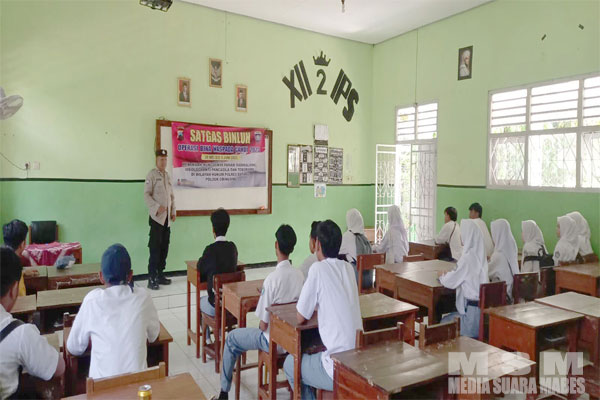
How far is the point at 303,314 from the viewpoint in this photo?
2189mm

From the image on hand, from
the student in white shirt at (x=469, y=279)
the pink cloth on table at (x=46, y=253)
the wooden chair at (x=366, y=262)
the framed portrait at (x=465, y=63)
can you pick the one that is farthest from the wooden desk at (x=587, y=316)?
the pink cloth on table at (x=46, y=253)

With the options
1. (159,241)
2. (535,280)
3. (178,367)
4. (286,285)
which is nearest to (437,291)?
(535,280)

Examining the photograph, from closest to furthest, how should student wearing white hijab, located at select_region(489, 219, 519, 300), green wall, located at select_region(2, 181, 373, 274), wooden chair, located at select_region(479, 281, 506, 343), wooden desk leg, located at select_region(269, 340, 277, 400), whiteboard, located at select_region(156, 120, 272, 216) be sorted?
1. wooden desk leg, located at select_region(269, 340, 277, 400)
2. wooden chair, located at select_region(479, 281, 506, 343)
3. student wearing white hijab, located at select_region(489, 219, 519, 300)
4. green wall, located at select_region(2, 181, 373, 274)
5. whiteboard, located at select_region(156, 120, 272, 216)

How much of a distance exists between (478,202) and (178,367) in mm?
4564

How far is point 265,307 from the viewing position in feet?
Result: 8.32

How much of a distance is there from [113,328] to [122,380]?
0.94 ft

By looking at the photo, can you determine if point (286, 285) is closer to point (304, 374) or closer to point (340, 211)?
point (304, 374)

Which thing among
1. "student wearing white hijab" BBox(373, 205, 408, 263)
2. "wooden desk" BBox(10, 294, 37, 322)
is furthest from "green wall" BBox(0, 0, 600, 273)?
"wooden desk" BBox(10, 294, 37, 322)

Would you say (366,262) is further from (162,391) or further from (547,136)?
(547,136)

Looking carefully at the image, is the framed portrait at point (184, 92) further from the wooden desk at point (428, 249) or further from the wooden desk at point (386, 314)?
the wooden desk at point (386, 314)

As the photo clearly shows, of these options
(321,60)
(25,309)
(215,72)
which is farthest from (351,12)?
(25,309)

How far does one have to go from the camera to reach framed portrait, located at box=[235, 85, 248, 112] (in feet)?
21.3

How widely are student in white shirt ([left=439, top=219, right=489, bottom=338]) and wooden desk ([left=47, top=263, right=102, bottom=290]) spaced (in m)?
2.64

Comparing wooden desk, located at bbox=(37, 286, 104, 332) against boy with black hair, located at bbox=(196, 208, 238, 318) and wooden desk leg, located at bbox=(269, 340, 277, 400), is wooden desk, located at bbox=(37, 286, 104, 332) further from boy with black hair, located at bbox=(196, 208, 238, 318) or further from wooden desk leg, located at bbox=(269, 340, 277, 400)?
wooden desk leg, located at bbox=(269, 340, 277, 400)
